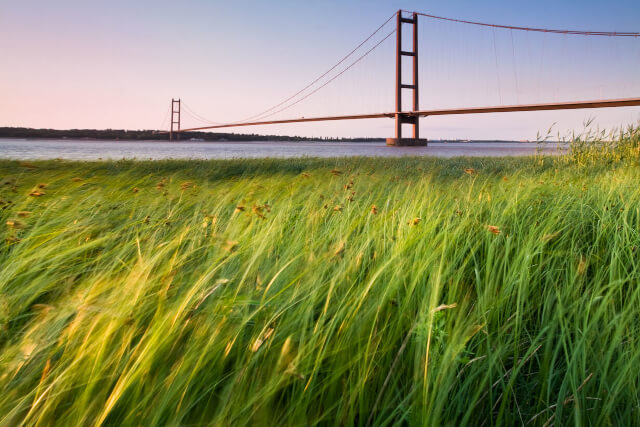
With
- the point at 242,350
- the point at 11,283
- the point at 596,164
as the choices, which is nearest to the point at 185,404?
the point at 242,350

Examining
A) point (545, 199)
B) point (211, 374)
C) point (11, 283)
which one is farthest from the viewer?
point (545, 199)

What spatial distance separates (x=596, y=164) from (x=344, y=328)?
6586mm

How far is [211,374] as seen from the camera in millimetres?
727

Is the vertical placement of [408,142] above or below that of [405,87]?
below

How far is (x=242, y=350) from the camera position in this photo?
0.87 m

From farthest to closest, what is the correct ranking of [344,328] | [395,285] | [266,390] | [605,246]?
[605,246]
[395,285]
[344,328]
[266,390]

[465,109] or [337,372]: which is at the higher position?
[465,109]

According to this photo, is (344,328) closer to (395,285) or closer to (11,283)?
(395,285)

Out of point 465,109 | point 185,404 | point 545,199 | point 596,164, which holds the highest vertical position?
point 465,109

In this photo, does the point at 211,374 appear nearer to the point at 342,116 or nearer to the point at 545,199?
the point at 545,199

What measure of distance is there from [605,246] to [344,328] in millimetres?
1487

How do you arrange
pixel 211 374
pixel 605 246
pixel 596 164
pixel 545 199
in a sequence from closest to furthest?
pixel 211 374, pixel 605 246, pixel 545 199, pixel 596 164

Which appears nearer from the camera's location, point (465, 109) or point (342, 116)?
point (465, 109)

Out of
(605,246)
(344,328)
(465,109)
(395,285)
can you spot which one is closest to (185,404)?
(344,328)
